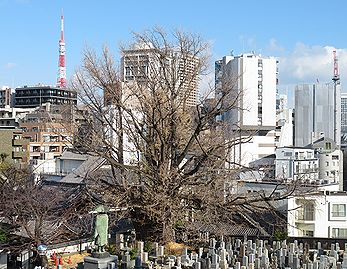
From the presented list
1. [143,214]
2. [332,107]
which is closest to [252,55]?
[332,107]

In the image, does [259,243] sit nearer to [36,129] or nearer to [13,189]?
[13,189]

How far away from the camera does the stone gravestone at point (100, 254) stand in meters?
11.2

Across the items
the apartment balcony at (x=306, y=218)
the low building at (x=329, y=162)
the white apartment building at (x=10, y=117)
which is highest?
the white apartment building at (x=10, y=117)

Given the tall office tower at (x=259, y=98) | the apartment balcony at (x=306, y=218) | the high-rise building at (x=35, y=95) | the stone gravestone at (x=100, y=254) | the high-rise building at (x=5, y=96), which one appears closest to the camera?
the stone gravestone at (x=100, y=254)

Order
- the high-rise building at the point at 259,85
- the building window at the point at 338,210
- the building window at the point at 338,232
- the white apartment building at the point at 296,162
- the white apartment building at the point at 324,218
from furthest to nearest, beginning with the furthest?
1. the high-rise building at the point at 259,85
2. the white apartment building at the point at 296,162
3. the building window at the point at 338,210
4. the white apartment building at the point at 324,218
5. the building window at the point at 338,232

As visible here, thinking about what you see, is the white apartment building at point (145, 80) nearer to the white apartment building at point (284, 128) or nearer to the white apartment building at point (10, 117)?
the white apartment building at point (10, 117)

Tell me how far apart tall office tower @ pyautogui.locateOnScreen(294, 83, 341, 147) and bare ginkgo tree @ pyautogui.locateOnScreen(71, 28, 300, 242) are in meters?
46.1

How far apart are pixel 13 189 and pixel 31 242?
7.21 metres

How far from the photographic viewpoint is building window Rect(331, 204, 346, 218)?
24.4m

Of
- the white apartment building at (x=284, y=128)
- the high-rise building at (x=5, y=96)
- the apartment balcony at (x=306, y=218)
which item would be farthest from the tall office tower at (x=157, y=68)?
the high-rise building at (x=5, y=96)

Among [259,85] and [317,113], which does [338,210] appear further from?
[317,113]

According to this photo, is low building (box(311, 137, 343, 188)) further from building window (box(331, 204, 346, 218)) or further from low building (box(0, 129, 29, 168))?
low building (box(0, 129, 29, 168))

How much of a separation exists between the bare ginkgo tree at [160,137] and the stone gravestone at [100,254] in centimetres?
362

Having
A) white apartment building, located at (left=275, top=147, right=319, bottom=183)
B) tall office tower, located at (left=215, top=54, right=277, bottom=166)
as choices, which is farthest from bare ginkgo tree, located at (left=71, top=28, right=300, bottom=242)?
tall office tower, located at (left=215, top=54, right=277, bottom=166)
